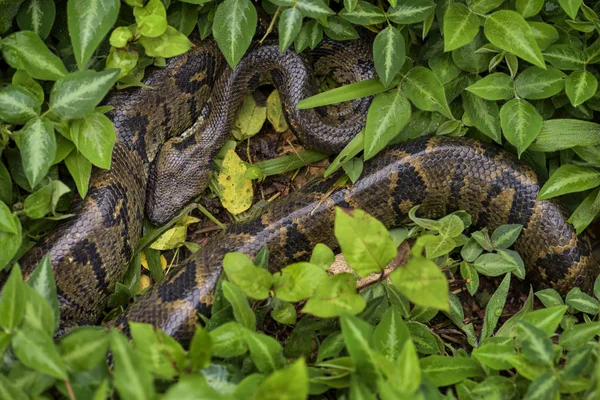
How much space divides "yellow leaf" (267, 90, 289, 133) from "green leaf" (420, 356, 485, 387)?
1.93 metres

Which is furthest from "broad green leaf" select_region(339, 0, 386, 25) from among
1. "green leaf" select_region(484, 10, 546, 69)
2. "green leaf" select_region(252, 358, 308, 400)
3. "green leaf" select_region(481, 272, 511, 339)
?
"green leaf" select_region(252, 358, 308, 400)

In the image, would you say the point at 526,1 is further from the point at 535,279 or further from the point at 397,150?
the point at 535,279

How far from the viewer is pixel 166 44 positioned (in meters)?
3.46

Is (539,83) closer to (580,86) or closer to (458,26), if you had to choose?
(580,86)

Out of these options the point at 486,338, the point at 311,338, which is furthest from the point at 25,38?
the point at 486,338

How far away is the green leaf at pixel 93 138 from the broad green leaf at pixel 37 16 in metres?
0.57

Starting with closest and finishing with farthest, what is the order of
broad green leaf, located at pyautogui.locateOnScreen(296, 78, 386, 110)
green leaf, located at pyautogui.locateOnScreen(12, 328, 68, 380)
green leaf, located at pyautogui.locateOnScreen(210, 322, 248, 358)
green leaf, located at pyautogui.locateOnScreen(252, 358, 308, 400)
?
green leaf, located at pyautogui.locateOnScreen(252, 358, 308, 400)
green leaf, located at pyautogui.locateOnScreen(12, 328, 68, 380)
green leaf, located at pyautogui.locateOnScreen(210, 322, 248, 358)
broad green leaf, located at pyautogui.locateOnScreen(296, 78, 386, 110)

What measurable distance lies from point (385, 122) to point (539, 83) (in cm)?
90

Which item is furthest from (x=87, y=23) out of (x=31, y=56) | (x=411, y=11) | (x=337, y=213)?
(x=411, y=11)

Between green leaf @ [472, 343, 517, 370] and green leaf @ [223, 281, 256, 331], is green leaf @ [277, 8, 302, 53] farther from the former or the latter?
green leaf @ [472, 343, 517, 370]

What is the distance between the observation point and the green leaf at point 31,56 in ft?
10.6

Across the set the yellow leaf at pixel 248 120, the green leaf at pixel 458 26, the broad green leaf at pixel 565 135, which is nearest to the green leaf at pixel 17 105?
the yellow leaf at pixel 248 120

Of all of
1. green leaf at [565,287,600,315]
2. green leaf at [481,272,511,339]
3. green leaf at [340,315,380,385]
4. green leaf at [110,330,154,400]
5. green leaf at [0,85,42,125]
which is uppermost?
green leaf at [0,85,42,125]

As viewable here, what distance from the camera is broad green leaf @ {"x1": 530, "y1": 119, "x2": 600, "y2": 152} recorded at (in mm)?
3664
